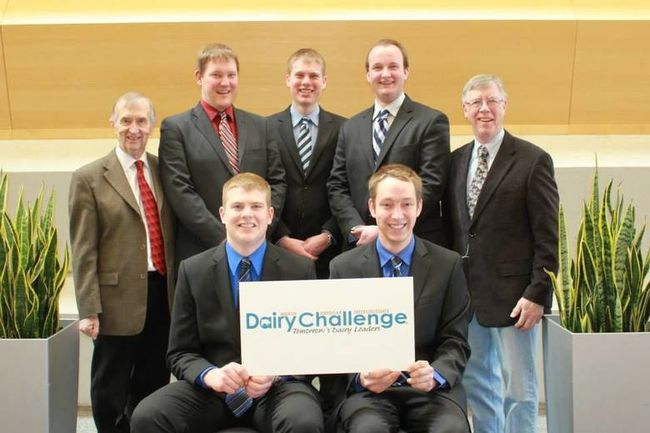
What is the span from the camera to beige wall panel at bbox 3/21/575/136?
4.84 meters

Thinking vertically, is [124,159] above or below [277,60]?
below

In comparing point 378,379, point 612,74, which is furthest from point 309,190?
point 612,74

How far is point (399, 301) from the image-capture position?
285cm

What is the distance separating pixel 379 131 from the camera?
3801 millimetres

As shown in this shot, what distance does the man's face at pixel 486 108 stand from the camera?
136 inches

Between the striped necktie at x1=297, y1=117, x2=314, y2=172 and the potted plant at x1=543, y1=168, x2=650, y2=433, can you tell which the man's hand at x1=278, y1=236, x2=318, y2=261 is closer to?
the striped necktie at x1=297, y1=117, x2=314, y2=172

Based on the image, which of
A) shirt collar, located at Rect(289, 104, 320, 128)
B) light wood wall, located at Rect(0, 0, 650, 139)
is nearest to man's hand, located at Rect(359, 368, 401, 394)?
shirt collar, located at Rect(289, 104, 320, 128)

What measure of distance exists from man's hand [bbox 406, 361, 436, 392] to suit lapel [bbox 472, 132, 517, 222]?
86 cm

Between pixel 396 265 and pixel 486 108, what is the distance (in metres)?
0.81

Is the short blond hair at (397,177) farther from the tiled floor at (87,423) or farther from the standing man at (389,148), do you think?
the tiled floor at (87,423)

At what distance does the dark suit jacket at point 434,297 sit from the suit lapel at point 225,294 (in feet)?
1.29

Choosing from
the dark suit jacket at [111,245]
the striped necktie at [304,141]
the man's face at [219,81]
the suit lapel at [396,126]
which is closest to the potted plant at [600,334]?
the suit lapel at [396,126]

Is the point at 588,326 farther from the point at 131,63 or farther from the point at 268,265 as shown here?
the point at 131,63

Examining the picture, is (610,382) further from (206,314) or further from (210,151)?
(210,151)
